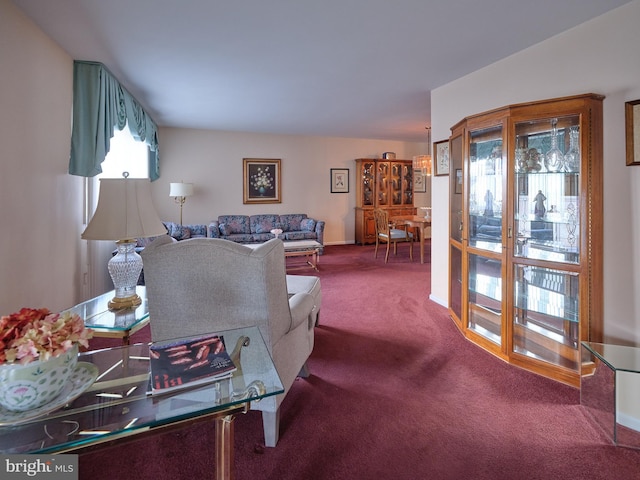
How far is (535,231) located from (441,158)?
65.9 inches

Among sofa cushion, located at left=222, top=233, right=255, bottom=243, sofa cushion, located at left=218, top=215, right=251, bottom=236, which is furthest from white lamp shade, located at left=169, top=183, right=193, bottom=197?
sofa cushion, located at left=222, top=233, right=255, bottom=243

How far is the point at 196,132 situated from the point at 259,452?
657cm

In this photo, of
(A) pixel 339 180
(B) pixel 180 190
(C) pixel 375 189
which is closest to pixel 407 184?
(C) pixel 375 189

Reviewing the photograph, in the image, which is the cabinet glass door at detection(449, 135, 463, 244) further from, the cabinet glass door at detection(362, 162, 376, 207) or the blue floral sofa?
the cabinet glass door at detection(362, 162, 376, 207)

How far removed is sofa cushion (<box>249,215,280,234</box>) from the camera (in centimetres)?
707

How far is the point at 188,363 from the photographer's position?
3.98 feet

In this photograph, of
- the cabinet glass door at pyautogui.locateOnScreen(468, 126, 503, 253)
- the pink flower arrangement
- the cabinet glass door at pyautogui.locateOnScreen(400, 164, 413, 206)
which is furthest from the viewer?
the cabinet glass door at pyautogui.locateOnScreen(400, 164, 413, 206)

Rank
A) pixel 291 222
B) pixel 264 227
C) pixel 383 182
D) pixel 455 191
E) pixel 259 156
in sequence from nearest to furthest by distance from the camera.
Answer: pixel 455 191, pixel 264 227, pixel 291 222, pixel 259 156, pixel 383 182

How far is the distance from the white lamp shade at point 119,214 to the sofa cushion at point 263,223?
16.7ft

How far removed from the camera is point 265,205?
761cm

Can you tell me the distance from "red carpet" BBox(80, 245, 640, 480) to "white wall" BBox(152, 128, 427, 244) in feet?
16.9

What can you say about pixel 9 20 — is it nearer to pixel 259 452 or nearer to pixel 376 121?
pixel 259 452

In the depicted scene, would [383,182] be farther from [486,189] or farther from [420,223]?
[486,189]

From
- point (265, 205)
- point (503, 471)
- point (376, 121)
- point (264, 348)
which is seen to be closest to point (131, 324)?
point (264, 348)
